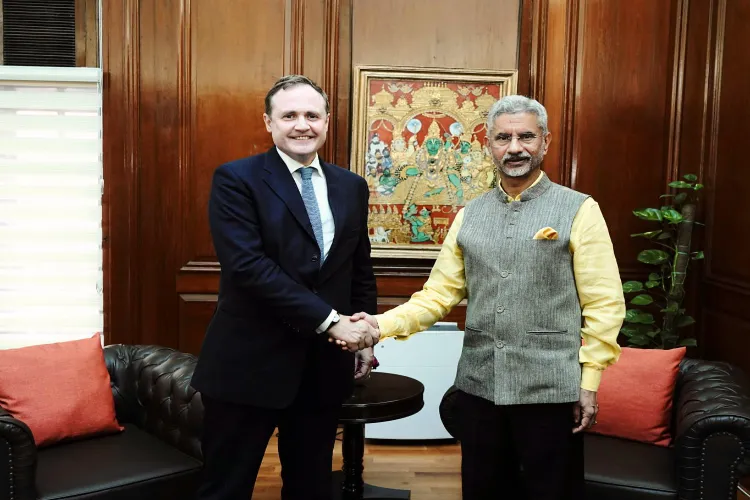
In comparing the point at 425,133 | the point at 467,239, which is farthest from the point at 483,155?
the point at 467,239

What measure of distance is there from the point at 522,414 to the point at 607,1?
3.03 m

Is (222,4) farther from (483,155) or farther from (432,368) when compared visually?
(432,368)

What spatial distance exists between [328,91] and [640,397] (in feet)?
7.72

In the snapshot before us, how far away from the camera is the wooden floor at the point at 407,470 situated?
3260mm

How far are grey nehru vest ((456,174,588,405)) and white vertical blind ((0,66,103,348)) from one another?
2.88m

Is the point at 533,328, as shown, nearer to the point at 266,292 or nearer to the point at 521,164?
the point at 521,164

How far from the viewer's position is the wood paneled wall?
13.0ft

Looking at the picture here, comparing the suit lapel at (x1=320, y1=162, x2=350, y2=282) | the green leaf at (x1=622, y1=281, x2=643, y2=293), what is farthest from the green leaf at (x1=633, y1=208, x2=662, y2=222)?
the suit lapel at (x1=320, y1=162, x2=350, y2=282)

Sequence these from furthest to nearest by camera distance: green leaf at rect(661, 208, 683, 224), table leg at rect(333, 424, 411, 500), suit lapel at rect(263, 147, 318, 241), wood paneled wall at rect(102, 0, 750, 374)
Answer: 1. wood paneled wall at rect(102, 0, 750, 374)
2. green leaf at rect(661, 208, 683, 224)
3. table leg at rect(333, 424, 411, 500)
4. suit lapel at rect(263, 147, 318, 241)

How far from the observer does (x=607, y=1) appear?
400cm

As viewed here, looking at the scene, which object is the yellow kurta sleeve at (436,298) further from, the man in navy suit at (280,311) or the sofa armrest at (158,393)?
the sofa armrest at (158,393)

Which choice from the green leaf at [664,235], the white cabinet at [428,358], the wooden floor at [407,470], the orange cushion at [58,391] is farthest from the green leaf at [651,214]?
the orange cushion at [58,391]

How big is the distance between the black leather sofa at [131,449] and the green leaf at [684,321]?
99.3 inches

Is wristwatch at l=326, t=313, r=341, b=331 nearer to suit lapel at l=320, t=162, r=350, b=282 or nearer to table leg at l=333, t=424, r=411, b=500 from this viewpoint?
suit lapel at l=320, t=162, r=350, b=282
